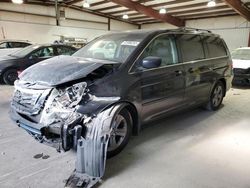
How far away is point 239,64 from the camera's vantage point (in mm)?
7473

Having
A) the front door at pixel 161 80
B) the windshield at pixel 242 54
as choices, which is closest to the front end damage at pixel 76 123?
the front door at pixel 161 80

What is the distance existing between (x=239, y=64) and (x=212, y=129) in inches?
180

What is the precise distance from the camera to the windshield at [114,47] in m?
3.09

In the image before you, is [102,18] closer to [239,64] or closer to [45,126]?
[239,64]

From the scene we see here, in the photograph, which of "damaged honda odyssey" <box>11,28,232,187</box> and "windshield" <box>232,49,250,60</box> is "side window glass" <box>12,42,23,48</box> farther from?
"windshield" <box>232,49,250,60</box>

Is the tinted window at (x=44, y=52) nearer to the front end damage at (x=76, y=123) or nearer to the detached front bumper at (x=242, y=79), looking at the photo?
the front end damage at (x=76, y=123)

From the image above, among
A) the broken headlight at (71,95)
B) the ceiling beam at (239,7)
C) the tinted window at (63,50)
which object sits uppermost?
the ceiling beam at (239,7)

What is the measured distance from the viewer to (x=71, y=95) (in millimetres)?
2459

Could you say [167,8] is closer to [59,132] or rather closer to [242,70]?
[242,70]

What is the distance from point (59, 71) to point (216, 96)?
3259 mm

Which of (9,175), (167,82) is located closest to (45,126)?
(9,175)

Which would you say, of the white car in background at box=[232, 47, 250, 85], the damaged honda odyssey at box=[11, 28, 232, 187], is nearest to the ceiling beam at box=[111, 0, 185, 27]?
the white car in background at box=[232, 47, 250, 85]

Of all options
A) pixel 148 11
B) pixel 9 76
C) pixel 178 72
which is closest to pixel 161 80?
pixel 178 72

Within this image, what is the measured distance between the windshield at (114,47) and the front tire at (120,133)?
67 centimetres
